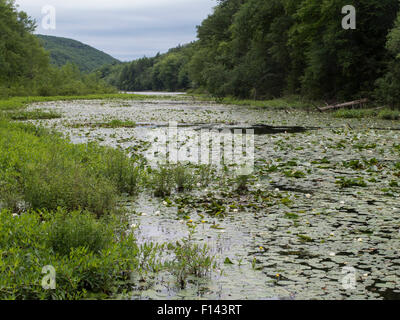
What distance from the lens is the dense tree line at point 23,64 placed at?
1986 inches

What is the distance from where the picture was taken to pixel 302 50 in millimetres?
33125

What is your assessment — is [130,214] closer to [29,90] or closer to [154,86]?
[29,90]

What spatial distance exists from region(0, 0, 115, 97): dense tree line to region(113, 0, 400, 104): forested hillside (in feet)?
64.9

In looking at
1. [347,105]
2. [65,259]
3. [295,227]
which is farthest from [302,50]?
[65,259]

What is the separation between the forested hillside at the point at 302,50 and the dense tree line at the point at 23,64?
1978 cm

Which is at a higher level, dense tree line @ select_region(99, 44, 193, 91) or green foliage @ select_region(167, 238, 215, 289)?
dense tree line @ select_region(99, 44, 193, 91)

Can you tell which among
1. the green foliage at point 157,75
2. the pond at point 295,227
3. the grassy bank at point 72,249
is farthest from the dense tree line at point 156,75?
the grassy bank at point 72,249

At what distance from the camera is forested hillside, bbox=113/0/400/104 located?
83.0ft

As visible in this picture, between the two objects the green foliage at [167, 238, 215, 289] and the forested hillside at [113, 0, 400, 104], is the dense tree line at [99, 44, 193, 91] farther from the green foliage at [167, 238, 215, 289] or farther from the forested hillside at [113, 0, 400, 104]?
the green foliage at [167, 238, 215, 289]

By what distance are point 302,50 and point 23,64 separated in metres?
36.2

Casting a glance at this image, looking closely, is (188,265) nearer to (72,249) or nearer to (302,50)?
(72,249)

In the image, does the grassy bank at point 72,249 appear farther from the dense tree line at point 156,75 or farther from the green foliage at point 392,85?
the dense tree line at point 156,75

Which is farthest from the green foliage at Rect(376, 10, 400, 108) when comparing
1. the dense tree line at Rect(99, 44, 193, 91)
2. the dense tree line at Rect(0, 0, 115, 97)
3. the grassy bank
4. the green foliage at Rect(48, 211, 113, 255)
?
the dense tree line at Rect(99, 44, 193, 91)

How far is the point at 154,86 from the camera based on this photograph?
150 metres
